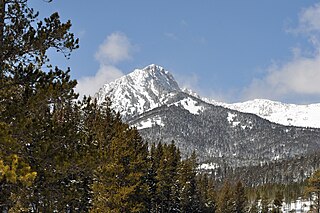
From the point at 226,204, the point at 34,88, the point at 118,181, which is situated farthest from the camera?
the point at 226,204

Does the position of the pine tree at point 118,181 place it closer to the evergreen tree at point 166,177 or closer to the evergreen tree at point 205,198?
the evergreen tree at point 166,177

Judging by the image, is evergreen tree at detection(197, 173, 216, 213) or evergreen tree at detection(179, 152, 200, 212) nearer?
evergreen tree at detection(179, 152, 200, 212)

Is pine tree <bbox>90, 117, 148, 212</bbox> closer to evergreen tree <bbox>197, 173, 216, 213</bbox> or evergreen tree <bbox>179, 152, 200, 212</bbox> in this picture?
evergreen tree <bbox>179, 152, 200, 212</bbox>

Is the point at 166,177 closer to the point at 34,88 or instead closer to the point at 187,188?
the point at 187,188

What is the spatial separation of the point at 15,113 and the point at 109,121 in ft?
57.7

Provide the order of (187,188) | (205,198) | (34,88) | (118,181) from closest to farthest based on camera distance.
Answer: (34,88) → (118,181) → (187,188) → (205,198)

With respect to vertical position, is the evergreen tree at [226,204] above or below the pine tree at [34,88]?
above

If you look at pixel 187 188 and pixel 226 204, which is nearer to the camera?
pixel 187 188

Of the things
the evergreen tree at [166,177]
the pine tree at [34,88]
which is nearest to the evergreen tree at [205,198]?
the evergreen tree at [166,177]

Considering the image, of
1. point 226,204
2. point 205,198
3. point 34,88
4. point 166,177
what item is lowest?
point 34,88

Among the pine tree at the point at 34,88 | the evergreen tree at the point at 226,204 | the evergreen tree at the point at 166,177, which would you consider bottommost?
the pine tree at the point at 34,88

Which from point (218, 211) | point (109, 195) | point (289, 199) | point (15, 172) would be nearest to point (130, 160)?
point (109, 195)

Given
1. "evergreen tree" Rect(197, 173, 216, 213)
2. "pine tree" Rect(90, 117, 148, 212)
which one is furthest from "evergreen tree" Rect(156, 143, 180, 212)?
"evergreen tree" Rect(197, 173, 216, 213)

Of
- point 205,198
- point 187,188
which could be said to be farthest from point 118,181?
point 205,198
